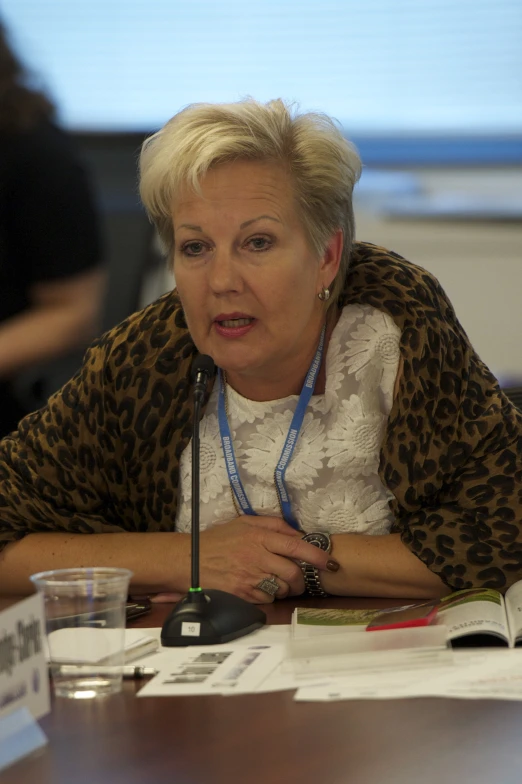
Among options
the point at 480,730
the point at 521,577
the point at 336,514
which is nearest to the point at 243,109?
the point at 336,514

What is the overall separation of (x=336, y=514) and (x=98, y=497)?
1.37ft

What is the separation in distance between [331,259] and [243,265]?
194mm

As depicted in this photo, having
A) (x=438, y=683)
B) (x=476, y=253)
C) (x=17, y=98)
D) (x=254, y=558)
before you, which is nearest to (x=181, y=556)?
(x=254, y=558)

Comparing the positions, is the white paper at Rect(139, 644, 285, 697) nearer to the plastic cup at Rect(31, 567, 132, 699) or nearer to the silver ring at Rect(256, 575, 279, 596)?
the plastic cup at Rect(31, 567, 132, 699)

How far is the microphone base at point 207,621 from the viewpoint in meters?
1.45

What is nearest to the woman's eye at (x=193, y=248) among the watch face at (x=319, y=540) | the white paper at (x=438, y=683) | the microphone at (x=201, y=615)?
the microphone at (x=201, y=615)

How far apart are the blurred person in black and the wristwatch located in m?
1.19

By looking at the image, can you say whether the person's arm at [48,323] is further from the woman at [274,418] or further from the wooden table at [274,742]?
the wooden table at [274,742]

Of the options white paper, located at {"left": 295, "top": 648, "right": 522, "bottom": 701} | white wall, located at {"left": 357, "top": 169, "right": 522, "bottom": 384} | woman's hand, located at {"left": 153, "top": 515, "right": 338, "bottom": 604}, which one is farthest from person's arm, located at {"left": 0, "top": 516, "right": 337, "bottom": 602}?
white wall, located at {"left": 357, "top": 169, "right": 522, "bottom": 384}

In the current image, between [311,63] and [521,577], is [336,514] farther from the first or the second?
[311,63]

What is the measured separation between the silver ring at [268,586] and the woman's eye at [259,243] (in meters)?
0.51

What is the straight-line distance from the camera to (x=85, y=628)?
1.25 meters

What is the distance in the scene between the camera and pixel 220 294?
5.92ft

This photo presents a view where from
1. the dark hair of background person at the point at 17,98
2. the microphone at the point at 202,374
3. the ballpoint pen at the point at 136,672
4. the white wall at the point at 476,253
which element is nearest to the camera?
the ballpoint pen at the point at 136,672
